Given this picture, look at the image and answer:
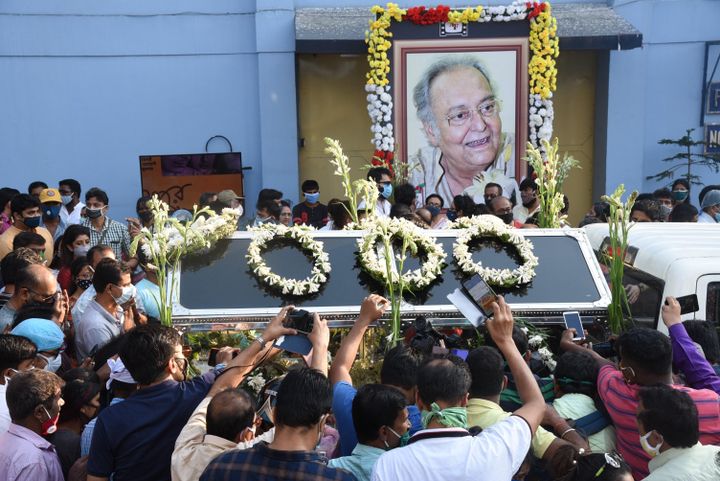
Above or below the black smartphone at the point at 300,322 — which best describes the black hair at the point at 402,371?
below

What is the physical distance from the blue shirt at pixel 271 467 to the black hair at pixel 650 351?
1693mm

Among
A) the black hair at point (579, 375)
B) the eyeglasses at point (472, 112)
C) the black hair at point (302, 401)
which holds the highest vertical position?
the eyeglasses at point (472, 112)

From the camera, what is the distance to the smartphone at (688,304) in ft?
14.4

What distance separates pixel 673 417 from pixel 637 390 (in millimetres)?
372

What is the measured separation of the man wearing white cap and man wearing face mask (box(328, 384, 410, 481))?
7401 millimetres

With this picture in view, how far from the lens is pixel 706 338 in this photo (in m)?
4.28

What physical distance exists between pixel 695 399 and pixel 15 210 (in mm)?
6454

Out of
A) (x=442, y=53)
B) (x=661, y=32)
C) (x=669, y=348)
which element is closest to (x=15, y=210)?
(x=669, y=348)

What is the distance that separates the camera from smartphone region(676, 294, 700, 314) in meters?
4.40

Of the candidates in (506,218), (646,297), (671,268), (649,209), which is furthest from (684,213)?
(671,268)

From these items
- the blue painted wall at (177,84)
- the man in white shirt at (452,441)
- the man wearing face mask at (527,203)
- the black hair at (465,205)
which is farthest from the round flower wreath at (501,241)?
the blue painted wall at (177,84)

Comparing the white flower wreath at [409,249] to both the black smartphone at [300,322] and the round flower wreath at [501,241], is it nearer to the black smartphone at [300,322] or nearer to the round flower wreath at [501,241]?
the round flower wreath at [501,241]

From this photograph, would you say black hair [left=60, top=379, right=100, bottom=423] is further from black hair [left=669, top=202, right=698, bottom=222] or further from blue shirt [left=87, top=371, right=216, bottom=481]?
black hair [left=669, top=202, right=698, bottom=222]

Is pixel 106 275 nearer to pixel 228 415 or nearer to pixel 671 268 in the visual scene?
pixel 228 415
